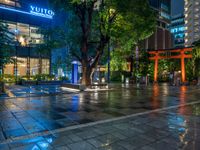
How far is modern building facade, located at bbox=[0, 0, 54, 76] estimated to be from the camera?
94.5 feet

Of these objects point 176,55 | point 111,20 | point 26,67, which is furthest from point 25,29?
point 176,55

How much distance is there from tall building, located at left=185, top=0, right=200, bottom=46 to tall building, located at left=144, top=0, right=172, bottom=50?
9.98 metres

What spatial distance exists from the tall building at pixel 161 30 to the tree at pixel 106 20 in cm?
4568

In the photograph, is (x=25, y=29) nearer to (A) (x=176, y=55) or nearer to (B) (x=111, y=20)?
(B) (x=111, y=20)

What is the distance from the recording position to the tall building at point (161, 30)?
6489cm

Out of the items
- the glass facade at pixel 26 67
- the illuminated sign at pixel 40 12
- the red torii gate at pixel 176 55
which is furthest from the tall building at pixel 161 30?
the glass facade at pixel 26 67

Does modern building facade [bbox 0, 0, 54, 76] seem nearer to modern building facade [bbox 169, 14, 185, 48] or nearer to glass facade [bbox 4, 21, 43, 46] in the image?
glass facade [bbox 4, 21, 43, 46]

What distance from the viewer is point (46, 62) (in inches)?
1265

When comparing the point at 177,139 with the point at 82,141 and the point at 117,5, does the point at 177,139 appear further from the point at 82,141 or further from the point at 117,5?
the point at 117,5

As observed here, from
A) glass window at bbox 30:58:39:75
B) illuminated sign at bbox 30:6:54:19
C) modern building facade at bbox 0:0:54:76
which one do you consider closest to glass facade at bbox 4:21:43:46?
modern building facade at bbox 0:0:54:76

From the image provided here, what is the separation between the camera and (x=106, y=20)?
18016 mm

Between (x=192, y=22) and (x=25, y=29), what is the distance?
75.2m

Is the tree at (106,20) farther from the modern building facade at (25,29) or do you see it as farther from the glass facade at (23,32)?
the glass facade at (23,32)

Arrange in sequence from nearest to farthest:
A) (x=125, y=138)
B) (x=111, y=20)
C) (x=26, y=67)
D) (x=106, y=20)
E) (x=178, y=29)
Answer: (x=125, y=138) → (x=106, y=20) → (x=111, y=20) → (x=26, y=67) → (x=178, y=29)
